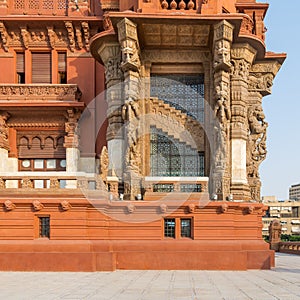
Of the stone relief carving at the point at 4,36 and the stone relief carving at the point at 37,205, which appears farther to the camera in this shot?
the stone relief carving at the point at 4,36

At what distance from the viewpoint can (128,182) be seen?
17.8 m

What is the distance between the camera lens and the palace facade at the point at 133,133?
15.5 metres

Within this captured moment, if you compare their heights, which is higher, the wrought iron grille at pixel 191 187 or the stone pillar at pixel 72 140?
the stone pillar at pixel 72 140

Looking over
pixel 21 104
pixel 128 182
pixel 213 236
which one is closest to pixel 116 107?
pixel 128 182

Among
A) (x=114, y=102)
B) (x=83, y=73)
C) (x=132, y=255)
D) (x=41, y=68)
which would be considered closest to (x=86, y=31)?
(x=83, y=73)

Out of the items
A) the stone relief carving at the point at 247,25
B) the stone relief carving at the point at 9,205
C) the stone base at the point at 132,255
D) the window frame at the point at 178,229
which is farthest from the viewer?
the stone relief carving at the point at 247,25

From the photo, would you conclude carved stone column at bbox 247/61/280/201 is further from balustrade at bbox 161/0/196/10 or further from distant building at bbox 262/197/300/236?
distant building at bbox 262/197/300/236

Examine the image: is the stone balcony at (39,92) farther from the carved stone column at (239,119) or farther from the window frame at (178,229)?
the window frame at (178,229)

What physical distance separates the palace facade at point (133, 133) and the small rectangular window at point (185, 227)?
0.11ft

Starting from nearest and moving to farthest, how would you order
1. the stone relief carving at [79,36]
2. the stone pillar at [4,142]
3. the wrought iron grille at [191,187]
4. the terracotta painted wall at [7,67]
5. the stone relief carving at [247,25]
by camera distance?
the wrought iron grille at [191,187] < the stone relief carving at [247,25] < the stone pillar at [4,142] < the stone relief carving at [79,36] < the terracotta painted wall at [7,67]

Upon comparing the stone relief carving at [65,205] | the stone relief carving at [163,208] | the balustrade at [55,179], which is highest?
the balustrade at [55,179]

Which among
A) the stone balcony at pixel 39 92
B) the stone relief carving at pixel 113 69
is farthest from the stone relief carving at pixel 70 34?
the stone relief carving at pixel 113 69

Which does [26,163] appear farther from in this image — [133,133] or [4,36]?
[133,133]

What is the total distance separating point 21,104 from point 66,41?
12.7 feet
